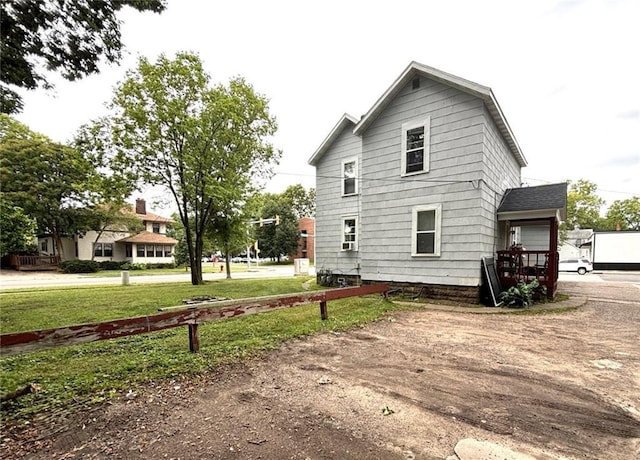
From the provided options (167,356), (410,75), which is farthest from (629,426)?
(410,75)

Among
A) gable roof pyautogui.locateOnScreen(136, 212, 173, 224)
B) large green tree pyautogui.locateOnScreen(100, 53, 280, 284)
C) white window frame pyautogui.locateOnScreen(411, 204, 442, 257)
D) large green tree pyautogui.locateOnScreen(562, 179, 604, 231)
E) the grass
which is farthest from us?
gable roof pyautogui.locateOnScreen(136, 212, 173, 224)

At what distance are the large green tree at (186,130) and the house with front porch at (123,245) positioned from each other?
16.8 m

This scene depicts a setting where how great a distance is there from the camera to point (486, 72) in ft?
42.4

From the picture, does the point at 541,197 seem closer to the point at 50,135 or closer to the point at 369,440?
the point at 369,440

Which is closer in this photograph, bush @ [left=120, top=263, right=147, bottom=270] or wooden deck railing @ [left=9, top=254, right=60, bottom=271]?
wooden deck railing @ [left=9, top=254, right=60, bottom=271]

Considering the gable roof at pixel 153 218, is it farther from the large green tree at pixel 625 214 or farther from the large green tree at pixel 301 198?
the large green tree at pixel 625 214

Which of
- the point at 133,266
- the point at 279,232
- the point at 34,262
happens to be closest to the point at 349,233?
the point at 133,266

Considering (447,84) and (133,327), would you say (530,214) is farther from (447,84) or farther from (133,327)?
(133,327)

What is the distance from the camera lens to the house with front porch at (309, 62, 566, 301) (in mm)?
8344

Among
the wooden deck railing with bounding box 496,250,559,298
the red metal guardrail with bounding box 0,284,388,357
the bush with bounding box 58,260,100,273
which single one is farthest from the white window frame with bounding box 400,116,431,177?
the bush with bounding box 58,260,100,273

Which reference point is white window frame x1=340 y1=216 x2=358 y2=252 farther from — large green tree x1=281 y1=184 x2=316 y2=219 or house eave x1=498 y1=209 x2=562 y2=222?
large green tree x1=281 y1=184 x2=316 y2=219

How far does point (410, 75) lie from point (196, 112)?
9.38 meters

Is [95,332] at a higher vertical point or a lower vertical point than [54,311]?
higher

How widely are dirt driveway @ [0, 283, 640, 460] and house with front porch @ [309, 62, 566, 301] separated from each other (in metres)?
4.22
